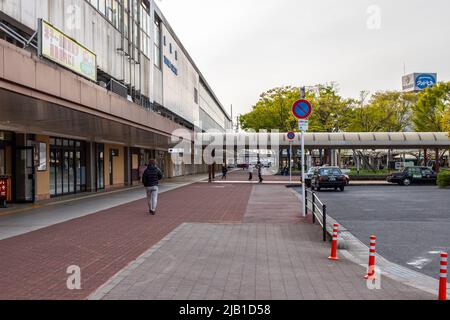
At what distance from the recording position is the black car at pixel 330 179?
2770 cm

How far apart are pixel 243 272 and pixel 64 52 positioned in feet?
38.6

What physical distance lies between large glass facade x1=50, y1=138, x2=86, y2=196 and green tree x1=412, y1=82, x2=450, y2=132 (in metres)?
34.5

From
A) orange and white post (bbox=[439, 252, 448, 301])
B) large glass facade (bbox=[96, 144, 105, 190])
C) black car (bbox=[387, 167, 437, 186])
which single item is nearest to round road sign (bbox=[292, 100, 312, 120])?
orange and white post (bbox=[439, 252, 448, 301])

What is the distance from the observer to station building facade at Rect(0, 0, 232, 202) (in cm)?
1256

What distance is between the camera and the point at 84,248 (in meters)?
9.32

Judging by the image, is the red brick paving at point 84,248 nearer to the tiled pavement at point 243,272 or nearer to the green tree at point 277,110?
the tiled pavement at point 243,272

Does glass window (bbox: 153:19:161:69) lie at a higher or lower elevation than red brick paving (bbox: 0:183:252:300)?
higher

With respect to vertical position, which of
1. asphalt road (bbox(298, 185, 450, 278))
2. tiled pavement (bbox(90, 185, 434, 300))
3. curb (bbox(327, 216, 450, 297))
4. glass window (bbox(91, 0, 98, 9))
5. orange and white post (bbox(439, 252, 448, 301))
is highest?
glass window (bbox(91, 0, 98, 9))

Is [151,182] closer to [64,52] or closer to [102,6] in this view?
[64,52]

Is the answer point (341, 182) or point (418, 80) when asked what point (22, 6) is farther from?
point (418, 80)

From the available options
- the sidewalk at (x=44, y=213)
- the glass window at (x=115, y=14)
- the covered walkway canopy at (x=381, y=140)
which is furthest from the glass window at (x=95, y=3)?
the covered walkway canopy at (x=381, y=140)

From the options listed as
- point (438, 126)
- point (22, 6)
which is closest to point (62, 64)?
point (22, 6)

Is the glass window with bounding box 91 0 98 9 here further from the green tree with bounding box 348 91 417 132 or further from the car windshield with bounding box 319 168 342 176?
the green tree with bounding box 348 91 417 132
